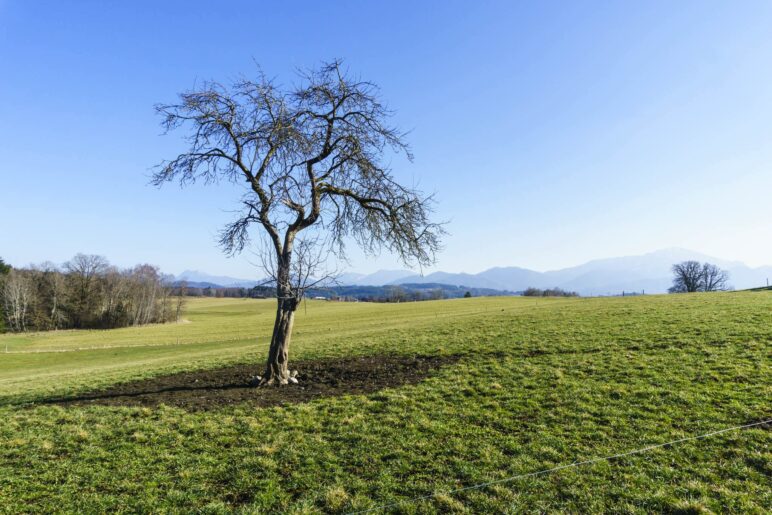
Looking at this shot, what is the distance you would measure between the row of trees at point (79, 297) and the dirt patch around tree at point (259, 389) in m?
73.5

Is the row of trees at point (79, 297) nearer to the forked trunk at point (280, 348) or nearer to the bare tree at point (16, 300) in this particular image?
the bare tree at point (16, 300)

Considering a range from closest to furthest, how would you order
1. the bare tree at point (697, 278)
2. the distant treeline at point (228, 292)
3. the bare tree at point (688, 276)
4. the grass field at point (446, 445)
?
1. the grass field at point (446, 445)
2. the distant treeline at point (228, 292)
3. the bare tree at point (688, 276)
4. the bare tree at point (697, 278)

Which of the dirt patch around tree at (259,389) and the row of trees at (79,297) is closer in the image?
the dirt patch around tree at (259,389)

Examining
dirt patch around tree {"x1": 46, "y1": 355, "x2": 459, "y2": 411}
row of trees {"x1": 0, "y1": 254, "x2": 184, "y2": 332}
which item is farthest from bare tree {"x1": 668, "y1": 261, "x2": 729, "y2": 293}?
row of trees {"x1": 0, "y1": 254, "x2": 184, "y2": 332}

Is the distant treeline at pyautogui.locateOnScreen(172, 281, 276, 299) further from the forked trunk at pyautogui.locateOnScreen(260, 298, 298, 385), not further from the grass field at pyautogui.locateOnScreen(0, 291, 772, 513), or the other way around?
the grass field at pyautogui.locateOnScreen(0, 291, 772, 513)

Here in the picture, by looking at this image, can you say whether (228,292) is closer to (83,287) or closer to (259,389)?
(83,287)

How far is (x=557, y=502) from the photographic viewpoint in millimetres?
4992

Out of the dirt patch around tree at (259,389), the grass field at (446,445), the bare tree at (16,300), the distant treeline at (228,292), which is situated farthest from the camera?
the bare tree at (16,300)

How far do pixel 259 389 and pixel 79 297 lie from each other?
80.3m

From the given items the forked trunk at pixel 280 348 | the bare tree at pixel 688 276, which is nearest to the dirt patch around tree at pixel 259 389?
the forked trunk at pixel 280 348

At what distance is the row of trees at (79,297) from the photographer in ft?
215

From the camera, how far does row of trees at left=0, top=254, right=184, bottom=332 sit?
215 feet

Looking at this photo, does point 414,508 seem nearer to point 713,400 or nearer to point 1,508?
point 1,508

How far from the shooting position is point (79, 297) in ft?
236
